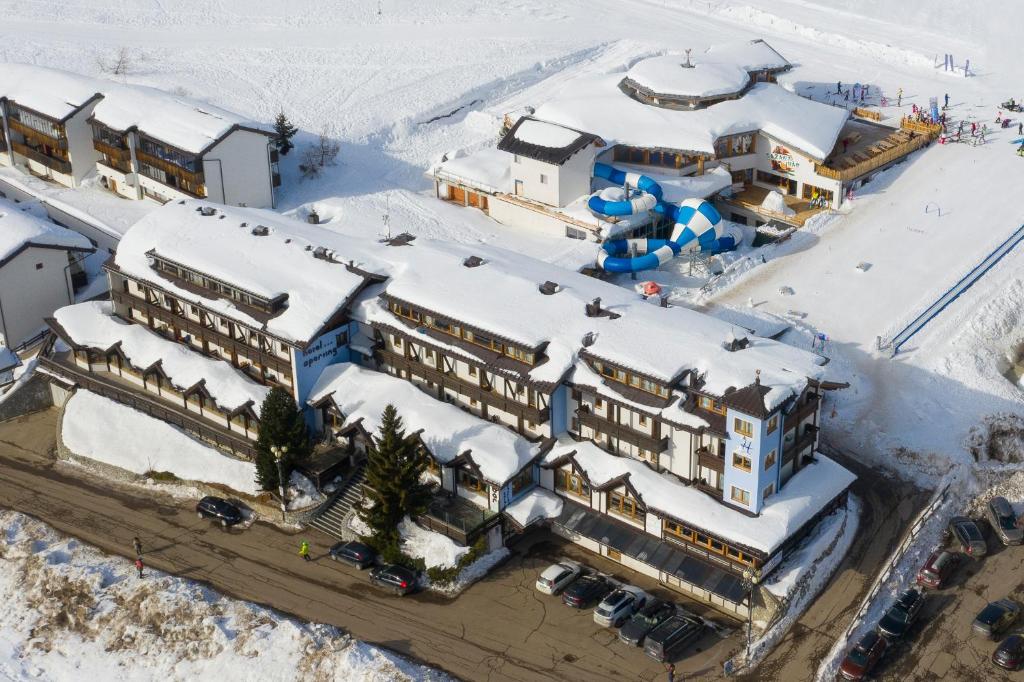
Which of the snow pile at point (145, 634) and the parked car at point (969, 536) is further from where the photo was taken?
the parked car at point (969, 536)

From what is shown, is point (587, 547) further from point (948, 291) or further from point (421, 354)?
point (948, 291)

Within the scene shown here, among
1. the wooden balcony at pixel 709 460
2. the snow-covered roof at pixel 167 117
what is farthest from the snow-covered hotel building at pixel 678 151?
the wooden balcony at pixel 709 460

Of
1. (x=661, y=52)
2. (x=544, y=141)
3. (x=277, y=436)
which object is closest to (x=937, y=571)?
(x=277, y=436)

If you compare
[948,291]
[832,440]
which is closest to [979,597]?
[832,440]

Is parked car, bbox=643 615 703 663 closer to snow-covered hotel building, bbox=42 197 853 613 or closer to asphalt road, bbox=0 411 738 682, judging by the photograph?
asphalt road, bbox=0 411 738 682

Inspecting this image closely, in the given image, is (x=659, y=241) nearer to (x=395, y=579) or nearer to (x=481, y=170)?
(x=481, y=170)

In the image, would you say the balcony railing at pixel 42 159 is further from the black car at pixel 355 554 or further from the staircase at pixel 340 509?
the black car at pixel 355 554
